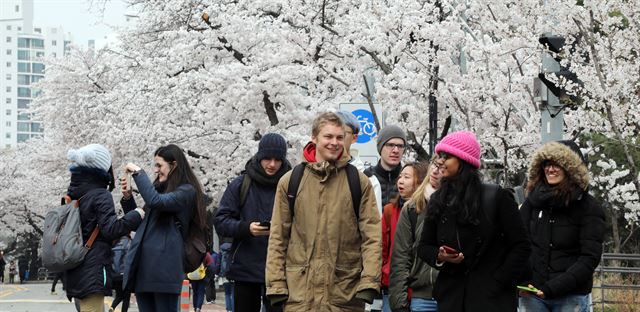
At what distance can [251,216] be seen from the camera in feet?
28.7

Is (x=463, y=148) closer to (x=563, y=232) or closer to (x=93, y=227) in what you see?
(x=563, y=232)

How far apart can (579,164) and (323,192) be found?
1816mm

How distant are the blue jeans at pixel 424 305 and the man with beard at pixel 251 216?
1.69m

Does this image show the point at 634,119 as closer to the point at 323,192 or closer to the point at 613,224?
the point at 323,192

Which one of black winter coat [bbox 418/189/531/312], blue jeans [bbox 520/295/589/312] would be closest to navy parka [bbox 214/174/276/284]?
blue jeans [bbox 520/295/589/312]

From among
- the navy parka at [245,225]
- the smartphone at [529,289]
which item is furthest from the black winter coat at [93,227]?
the smartphone at [529,289]

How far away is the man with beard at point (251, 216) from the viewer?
866cm

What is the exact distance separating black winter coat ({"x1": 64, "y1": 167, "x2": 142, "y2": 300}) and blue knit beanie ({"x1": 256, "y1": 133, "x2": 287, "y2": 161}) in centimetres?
126

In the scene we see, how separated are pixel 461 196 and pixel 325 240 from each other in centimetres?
98

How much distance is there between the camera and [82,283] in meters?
9.17

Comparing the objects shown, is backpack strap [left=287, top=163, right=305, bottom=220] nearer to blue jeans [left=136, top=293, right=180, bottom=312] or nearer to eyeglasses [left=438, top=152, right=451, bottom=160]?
eyeglasses [left=438, top=152, right=451, bottom=160]

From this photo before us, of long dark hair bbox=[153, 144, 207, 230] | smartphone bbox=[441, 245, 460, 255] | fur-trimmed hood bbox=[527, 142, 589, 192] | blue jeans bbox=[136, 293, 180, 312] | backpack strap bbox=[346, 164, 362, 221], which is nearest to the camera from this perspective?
smartphone bbox=[441, 245, 460, 255]

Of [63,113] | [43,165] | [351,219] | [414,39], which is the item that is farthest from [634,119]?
[43,165]

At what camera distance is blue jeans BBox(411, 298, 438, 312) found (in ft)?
23.5
